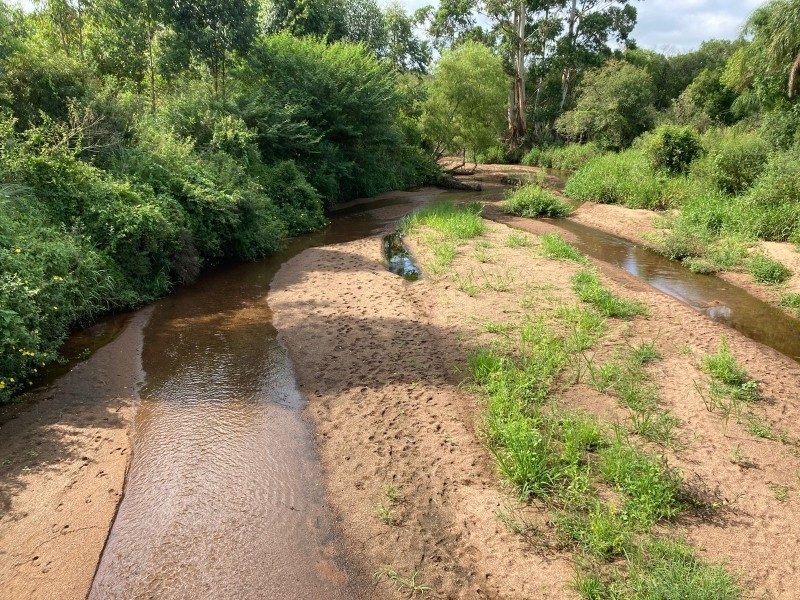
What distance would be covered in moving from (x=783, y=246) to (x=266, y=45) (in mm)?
17699

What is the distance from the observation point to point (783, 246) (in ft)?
39.3

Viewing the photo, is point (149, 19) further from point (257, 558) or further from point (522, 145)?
point (522, 145)

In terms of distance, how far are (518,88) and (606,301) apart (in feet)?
99.3

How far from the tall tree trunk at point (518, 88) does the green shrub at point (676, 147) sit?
1652cm

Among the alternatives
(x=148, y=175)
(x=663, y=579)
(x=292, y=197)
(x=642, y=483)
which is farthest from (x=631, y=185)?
(x=663, y=579)

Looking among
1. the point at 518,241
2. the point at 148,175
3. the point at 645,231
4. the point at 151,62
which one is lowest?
the point at 645,231

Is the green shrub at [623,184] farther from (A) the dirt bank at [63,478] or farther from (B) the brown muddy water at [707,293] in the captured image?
(A) the dirt bank at [63,478]

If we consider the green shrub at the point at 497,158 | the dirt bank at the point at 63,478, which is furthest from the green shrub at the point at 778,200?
the green shrub at the point at 497,158

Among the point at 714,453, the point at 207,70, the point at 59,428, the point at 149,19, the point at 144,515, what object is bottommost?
the point at 714,453

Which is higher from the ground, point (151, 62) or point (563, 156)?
point (151, 62)

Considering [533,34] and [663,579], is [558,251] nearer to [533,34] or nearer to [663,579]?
[663,579]

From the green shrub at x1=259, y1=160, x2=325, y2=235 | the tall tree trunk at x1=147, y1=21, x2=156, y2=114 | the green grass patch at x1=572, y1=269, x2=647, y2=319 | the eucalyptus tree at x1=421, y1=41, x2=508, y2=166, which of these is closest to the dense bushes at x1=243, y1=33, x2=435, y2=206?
the green shrub at x1=259, y1=160, x2=325, y2=235

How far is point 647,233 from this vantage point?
49.4ft

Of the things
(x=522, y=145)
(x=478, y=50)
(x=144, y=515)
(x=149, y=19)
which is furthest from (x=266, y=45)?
(x=522, y=145)
